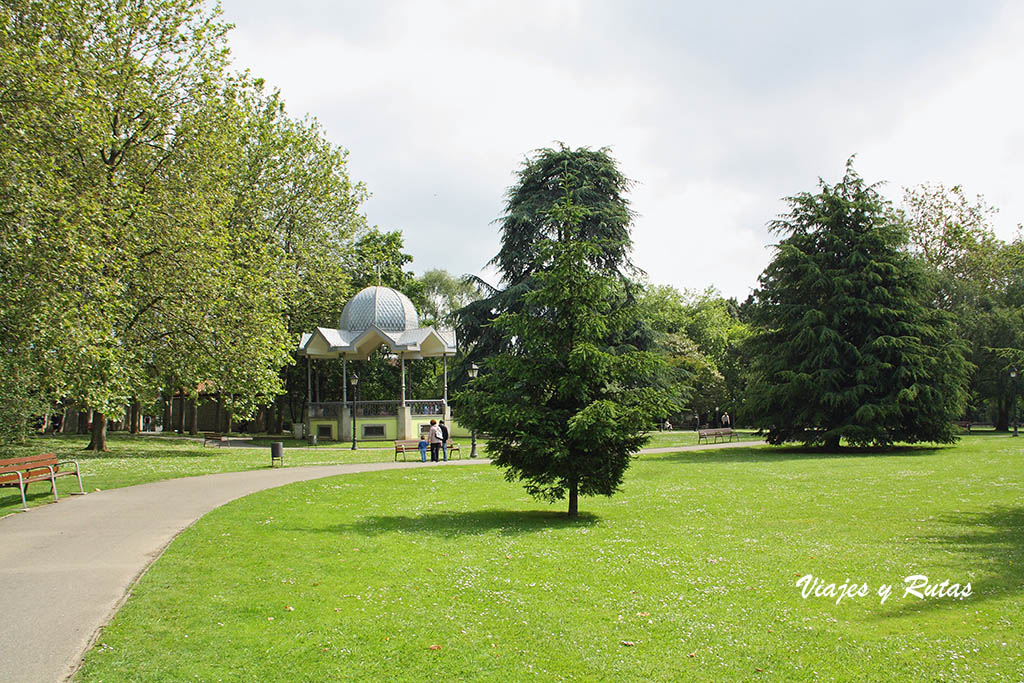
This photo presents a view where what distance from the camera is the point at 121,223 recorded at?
22891 millimetres

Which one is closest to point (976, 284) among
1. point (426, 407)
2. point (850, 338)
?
point (850, 338)

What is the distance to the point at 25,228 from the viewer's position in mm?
18953

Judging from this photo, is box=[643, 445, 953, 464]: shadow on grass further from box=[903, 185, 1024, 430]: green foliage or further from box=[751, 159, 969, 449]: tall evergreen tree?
box=[903, 185, 1024, 430]: green foliage

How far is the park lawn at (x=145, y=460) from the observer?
16.3 meters

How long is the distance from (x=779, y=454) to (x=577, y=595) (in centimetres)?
2487

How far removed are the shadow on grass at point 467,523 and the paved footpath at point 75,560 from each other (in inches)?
116

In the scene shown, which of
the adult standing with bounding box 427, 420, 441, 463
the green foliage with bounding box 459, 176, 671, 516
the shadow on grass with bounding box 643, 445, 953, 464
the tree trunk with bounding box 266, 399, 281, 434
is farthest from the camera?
the tree trunk with bounding box 266, 399, 281, 434

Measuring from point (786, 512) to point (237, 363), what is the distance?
2078 centimetres

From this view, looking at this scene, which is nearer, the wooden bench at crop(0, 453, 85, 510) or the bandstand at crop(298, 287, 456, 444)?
the wooden bench at crop(0, 453, 85, 510)

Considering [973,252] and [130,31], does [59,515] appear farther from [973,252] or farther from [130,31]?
[973,252]

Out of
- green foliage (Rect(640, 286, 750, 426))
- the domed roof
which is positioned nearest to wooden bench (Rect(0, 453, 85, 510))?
the domed roof

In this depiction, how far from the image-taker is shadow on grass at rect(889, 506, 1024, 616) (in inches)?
290

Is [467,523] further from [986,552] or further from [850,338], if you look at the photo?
[850,338]

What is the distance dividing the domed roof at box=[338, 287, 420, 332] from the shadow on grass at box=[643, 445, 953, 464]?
21.6m
